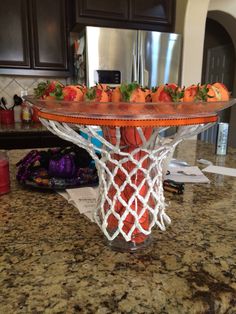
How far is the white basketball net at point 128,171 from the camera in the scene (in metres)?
0.46

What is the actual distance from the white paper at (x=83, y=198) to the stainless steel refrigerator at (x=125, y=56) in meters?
1.60

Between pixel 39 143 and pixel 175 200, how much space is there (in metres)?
1.71

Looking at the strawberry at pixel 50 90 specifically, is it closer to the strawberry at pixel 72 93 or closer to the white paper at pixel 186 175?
the strawberry at pixel 72 93

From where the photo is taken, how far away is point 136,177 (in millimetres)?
476

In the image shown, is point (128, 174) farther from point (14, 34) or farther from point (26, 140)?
point (14, 34)

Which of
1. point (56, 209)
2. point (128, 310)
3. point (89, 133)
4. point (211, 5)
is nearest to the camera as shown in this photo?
point (128, 310)

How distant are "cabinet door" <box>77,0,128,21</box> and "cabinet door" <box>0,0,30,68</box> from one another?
1.61 feet

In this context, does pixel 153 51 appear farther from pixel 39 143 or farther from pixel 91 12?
pixel 39 143

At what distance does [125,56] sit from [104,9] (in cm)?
46

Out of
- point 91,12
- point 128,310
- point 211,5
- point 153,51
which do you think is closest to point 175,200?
point 128,310

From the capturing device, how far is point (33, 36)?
2314 millimetres

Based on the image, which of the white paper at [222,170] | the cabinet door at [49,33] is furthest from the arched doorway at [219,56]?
the white paper at [222,170]

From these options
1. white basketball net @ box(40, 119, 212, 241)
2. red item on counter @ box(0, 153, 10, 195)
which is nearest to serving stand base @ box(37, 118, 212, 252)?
white basketball net @ box(40, 119, 212, 241)

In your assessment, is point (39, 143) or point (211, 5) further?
point (211, 5)
